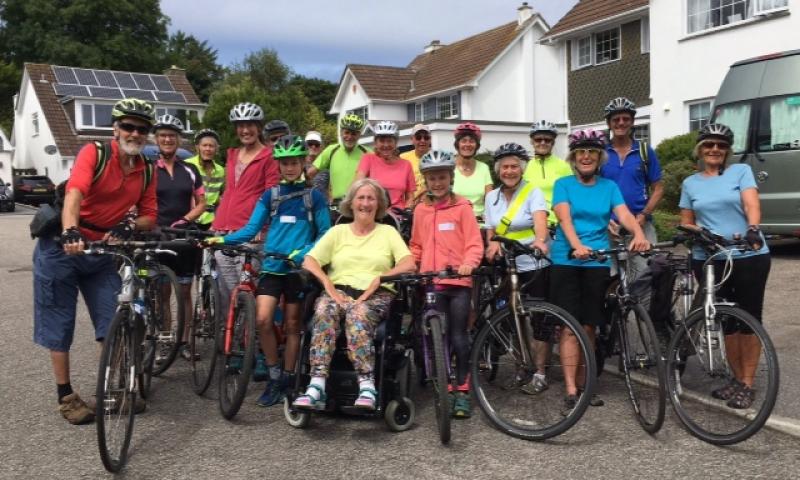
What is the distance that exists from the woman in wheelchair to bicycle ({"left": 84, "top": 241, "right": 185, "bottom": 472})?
1014 mm

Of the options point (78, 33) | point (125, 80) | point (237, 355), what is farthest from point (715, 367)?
point (78, 33)

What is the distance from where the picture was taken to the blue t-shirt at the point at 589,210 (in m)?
5.23

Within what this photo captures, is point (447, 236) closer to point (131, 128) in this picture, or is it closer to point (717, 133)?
point (717, 133)

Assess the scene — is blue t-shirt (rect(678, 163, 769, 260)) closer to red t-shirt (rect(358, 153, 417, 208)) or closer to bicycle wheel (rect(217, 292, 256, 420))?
red t-shirt (rect(358, 153, 417, 208))

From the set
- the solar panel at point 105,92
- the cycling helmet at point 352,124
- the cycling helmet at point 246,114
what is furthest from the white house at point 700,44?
the solar panel at point 105,92

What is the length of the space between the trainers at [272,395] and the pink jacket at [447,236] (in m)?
1.35

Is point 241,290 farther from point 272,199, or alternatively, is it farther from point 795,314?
point 795,314

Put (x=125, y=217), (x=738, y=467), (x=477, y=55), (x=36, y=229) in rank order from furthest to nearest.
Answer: (x=477, y=55) → (x=125, y=217) → (x=36, y=229) → (x=738, y=467)

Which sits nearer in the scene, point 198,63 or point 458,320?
point 458,320

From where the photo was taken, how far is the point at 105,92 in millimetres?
45344

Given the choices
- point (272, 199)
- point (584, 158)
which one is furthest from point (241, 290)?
point (584, 158)

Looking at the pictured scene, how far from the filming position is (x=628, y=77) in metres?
25.2

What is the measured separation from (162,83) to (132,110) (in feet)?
154

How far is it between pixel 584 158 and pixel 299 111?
37.1m
